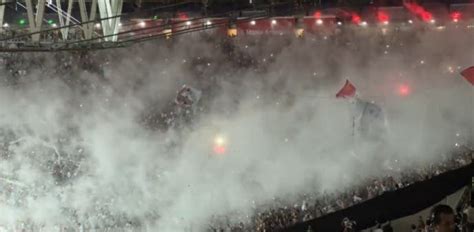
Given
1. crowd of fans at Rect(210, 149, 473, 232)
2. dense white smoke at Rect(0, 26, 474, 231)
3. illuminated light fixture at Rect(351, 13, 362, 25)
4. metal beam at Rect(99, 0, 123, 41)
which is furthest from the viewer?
illuminated light fixture at Rect(351, 13, 362, 25)

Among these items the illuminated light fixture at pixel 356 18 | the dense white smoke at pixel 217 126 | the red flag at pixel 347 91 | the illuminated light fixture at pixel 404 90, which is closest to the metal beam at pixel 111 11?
the dense white smoke at pixel 217 126

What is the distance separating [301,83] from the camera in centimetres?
1386

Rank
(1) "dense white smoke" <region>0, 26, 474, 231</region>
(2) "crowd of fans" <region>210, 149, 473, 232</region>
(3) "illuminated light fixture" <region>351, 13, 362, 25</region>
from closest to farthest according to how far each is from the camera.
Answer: (2) "crowd of fans" <region>210, 149, 473, 232</region> → (1) "dense white smoke" <region>0, 26, 474, 231</region> → (3) "illuminated light fixture" <region>351, 13, 362, 25</region>

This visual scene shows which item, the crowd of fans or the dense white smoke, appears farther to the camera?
the dense white smoke

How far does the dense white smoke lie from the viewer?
36.7ft

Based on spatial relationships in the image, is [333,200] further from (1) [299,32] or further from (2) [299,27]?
(2) [299,27]

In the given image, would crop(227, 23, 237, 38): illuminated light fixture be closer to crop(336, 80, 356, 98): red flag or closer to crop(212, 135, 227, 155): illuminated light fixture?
crop(212, 135, 227, 155): illuminated light fixture

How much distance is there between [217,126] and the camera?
12.8m

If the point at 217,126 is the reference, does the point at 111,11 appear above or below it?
above

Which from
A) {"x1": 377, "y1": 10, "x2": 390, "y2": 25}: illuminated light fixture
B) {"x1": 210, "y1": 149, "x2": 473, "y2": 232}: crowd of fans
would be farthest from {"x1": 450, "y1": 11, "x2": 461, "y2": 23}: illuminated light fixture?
{"x1": 210, "y1": 149, "x2": 473, "y2": 232}: crowd of fans

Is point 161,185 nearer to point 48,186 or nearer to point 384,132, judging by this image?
point 48,186

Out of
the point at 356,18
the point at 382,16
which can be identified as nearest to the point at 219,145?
the point at 356,18

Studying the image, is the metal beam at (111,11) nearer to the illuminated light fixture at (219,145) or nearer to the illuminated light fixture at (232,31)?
the illuminated light fixture at (219,145)

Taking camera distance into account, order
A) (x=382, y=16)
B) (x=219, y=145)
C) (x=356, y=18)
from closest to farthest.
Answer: (x=219, y=145) → (x=382, y=16) → (x=356, y=18)
